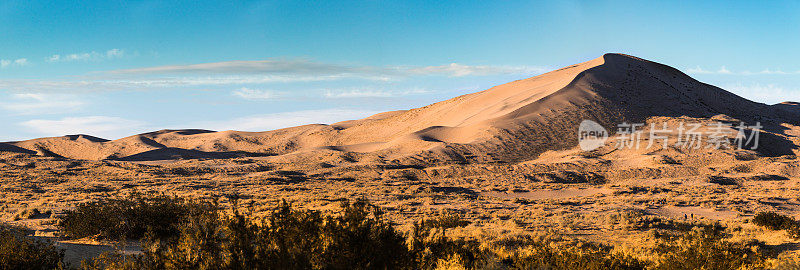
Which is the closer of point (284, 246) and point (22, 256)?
point (284, 246)

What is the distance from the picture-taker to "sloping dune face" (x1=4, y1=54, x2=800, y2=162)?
196 ft

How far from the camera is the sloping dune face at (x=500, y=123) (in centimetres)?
5959

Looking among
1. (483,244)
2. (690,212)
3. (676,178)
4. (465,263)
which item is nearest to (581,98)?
(676,178)

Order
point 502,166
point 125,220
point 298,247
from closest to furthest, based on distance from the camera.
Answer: point 298,247 → point 125,220 → point 502,166

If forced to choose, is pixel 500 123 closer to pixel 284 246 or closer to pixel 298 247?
pixel 298 247

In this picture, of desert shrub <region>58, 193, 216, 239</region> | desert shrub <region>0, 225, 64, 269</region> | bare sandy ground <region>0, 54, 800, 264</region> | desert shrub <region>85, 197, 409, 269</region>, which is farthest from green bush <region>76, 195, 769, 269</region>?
desert shrub <region>58, 193, 216, 239</region>

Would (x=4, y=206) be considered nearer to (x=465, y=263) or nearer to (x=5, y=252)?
(x=5, y=252)

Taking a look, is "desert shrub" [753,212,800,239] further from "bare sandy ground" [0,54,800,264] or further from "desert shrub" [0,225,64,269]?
"desert shrub" [0,225,64,269]

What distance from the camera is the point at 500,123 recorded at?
64125mm

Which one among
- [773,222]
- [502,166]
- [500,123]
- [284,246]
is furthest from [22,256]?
[500,123]

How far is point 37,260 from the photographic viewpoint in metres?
11.0

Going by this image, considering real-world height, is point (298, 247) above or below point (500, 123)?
below

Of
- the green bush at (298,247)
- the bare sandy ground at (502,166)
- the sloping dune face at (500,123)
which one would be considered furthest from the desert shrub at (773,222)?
the sloping dune face at (500,123)

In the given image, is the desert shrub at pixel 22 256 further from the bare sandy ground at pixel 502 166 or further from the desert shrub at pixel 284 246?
the desert shrub at pixel 284 246
